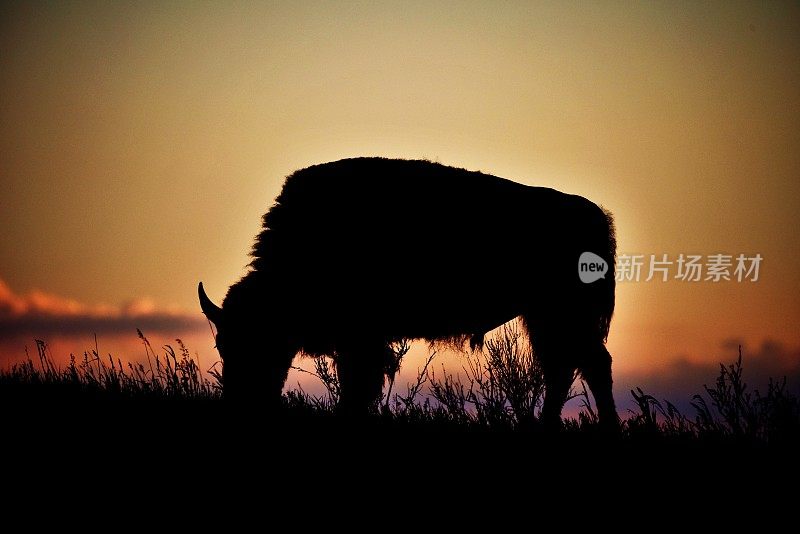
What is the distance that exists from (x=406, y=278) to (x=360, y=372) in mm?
1174

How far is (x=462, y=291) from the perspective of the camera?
27.0 feet

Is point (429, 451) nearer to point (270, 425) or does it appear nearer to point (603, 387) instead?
point (270, 425)

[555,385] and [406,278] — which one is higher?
[406,278]

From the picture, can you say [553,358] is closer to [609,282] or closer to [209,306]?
[609,282]

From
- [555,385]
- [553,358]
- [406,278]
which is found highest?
[406,278]

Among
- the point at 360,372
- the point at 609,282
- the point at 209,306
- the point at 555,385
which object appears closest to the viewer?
the point at 209,306

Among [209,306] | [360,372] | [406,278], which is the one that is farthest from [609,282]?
[209,306]

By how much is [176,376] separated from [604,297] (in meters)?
4.83

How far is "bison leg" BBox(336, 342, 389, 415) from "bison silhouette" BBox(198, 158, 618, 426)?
1cm

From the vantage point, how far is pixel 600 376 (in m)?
8.39

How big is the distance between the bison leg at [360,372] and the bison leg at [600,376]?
2.42 metres

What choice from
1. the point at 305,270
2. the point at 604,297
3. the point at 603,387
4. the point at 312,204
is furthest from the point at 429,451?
the point at 604,297

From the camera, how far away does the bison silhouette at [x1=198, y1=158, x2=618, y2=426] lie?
6.63m

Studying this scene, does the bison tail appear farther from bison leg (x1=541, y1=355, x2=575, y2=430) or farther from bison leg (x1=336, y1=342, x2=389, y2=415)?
bison leg (x1=336, y1=342, x2=389, y2=415)
